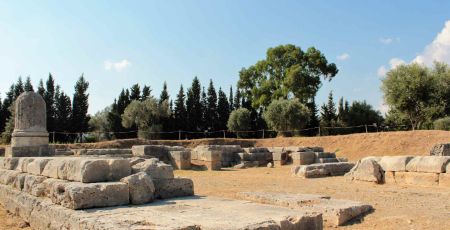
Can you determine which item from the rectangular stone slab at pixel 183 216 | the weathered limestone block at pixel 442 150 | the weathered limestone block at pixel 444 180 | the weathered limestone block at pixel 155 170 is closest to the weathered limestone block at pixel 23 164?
the rectangular stone slab at pixel 183 216

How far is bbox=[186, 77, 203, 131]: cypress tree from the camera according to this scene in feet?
166

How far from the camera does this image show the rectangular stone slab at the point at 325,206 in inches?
252

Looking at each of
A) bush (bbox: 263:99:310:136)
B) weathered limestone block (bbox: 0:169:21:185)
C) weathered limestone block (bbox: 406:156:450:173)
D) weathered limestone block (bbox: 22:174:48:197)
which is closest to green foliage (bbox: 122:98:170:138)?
bush (bbox: 263:99:310:136)

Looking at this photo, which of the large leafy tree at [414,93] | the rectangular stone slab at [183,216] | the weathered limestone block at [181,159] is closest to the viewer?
the rectangular stone slab at [183,216]

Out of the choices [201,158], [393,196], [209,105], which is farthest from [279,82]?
[393,196]

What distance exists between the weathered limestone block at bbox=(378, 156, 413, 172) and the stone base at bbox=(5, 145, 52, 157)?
10.4 metres

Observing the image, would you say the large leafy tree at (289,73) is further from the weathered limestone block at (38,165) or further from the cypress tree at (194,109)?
the weathered limestone block at (38,165)

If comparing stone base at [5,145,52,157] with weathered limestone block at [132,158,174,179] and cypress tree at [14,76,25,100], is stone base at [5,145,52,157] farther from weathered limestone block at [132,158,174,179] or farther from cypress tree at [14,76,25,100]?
cypress tree at [14,76,25,100]

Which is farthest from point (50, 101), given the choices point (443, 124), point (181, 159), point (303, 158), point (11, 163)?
point (443, 124)

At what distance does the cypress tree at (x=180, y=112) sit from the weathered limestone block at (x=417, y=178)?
1552 inches

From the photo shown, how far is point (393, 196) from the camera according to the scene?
28.9 feet

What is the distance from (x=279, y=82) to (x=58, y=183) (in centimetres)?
4200

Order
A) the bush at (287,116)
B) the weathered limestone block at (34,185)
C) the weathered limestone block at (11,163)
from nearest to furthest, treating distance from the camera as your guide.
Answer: the weathered limestone block at (34,185), the weathered limestone block at (11,163), the bush at (287,116)

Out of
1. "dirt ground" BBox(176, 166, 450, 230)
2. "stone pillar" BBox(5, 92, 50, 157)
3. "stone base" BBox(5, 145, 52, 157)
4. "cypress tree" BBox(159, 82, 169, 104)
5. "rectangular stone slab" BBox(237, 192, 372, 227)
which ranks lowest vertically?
"dirt ground" BBox(176, 166, 450, 230)
